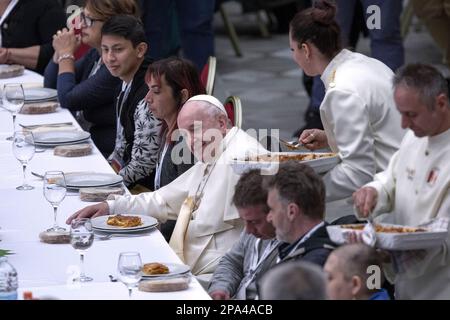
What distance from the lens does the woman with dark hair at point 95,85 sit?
6.35m

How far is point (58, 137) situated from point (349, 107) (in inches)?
73.9

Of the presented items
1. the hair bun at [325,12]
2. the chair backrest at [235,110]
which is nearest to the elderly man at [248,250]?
the hair bun at [325,12]

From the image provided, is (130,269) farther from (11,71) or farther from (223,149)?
(11,71)

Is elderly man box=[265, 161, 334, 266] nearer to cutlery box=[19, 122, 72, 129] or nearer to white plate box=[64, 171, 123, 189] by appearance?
white plate box=[64, 171, 123, 189]

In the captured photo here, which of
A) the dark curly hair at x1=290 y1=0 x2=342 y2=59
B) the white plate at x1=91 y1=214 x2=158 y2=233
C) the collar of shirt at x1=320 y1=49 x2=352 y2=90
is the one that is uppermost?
the dark curly hair at x1=290 y1=0 x2=342 y2=59

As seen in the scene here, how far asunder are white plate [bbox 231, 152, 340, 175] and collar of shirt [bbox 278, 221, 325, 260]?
377 mm

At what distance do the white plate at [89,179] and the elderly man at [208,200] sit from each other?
1.00 ft

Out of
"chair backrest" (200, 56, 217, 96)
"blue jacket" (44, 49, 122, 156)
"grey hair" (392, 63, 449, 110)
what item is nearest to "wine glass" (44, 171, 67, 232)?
"grey hair" (392, 63, 449, 110)

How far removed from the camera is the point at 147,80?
5285 mm

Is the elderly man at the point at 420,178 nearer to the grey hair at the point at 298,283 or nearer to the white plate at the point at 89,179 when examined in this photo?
the grey hair at the point at 298,283

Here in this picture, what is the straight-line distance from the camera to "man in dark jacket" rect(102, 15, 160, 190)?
5.73 meters

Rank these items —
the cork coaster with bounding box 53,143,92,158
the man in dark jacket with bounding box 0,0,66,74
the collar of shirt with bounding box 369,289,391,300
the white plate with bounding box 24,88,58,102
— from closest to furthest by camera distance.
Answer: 1. the collar of shirt with bounding box 369,289,391,300
2. the cork coaster with bounding box 53,143,92,158
3. the white plate with bounding box 24,88,58,102
4. the man in dark jacket with bounding box 0,0,66,74

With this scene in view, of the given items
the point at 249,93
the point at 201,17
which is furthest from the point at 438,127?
the point at 249,93
